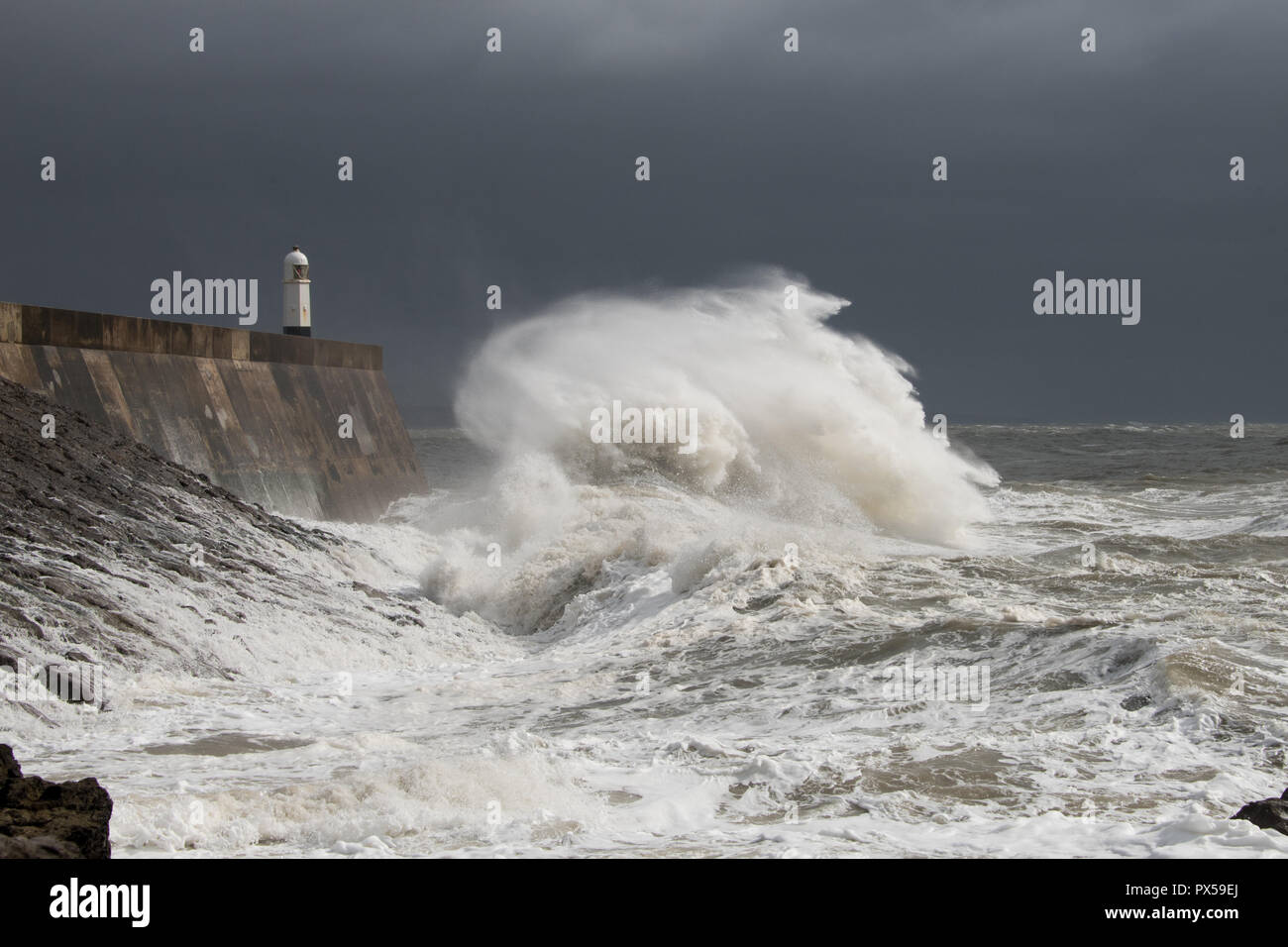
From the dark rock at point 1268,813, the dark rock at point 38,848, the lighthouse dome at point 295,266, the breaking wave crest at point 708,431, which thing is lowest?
the dark rock at point 1268,813

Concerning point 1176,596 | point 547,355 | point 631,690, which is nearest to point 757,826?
point 631,690

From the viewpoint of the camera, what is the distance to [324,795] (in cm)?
520

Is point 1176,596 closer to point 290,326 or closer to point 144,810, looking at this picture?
point 144,810

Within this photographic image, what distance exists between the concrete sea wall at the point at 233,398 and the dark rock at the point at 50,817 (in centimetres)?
925

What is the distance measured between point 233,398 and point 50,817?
473 inches

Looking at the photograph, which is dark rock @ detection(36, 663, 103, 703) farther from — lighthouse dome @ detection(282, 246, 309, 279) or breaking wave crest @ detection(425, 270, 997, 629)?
lighthouse dome @ detection(282, 246, 309, 279)

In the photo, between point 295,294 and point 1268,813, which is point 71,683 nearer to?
point 1268,813

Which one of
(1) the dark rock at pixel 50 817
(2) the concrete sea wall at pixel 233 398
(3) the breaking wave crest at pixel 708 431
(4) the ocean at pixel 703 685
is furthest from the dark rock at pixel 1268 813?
(2) the concrete sea wall at pixel 233 398

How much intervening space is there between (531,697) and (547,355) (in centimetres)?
1249

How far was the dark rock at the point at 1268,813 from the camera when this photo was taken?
4.52 m

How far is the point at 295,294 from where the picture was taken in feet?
62.5

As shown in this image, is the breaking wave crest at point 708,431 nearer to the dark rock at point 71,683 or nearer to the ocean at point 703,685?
the ocean at point 703,685

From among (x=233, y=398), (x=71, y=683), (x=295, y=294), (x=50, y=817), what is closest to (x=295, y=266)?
(x=295, y=294)

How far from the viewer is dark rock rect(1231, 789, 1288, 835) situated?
4.52 meters
